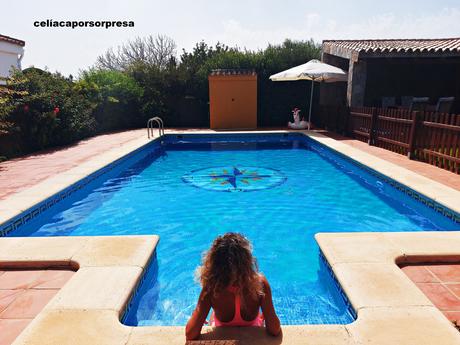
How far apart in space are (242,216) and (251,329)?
369 cm

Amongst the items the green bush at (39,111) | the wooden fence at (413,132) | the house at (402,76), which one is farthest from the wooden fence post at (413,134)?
the green bush at (39,111)

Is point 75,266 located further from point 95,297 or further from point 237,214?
point 237,214

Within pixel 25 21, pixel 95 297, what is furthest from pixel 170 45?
pixel 95 297

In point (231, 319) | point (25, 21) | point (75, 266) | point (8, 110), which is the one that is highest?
point (25, 21)

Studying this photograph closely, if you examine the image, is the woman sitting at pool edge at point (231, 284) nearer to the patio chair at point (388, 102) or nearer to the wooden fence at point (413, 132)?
the wooden fence at point (413, 132)

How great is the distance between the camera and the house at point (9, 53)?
23312 mm

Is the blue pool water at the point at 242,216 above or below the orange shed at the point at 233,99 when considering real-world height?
below

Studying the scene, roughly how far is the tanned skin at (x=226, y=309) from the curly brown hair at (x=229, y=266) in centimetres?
12

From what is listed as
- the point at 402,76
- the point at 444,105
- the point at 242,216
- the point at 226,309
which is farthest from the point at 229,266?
the point at 402,76

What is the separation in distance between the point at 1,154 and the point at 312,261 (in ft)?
30.6

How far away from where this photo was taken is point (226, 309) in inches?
91.1

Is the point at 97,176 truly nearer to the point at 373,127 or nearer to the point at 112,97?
the point at 373,127

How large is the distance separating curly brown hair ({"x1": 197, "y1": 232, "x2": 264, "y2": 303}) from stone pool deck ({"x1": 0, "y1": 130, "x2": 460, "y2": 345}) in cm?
60

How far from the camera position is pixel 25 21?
12305 mm
